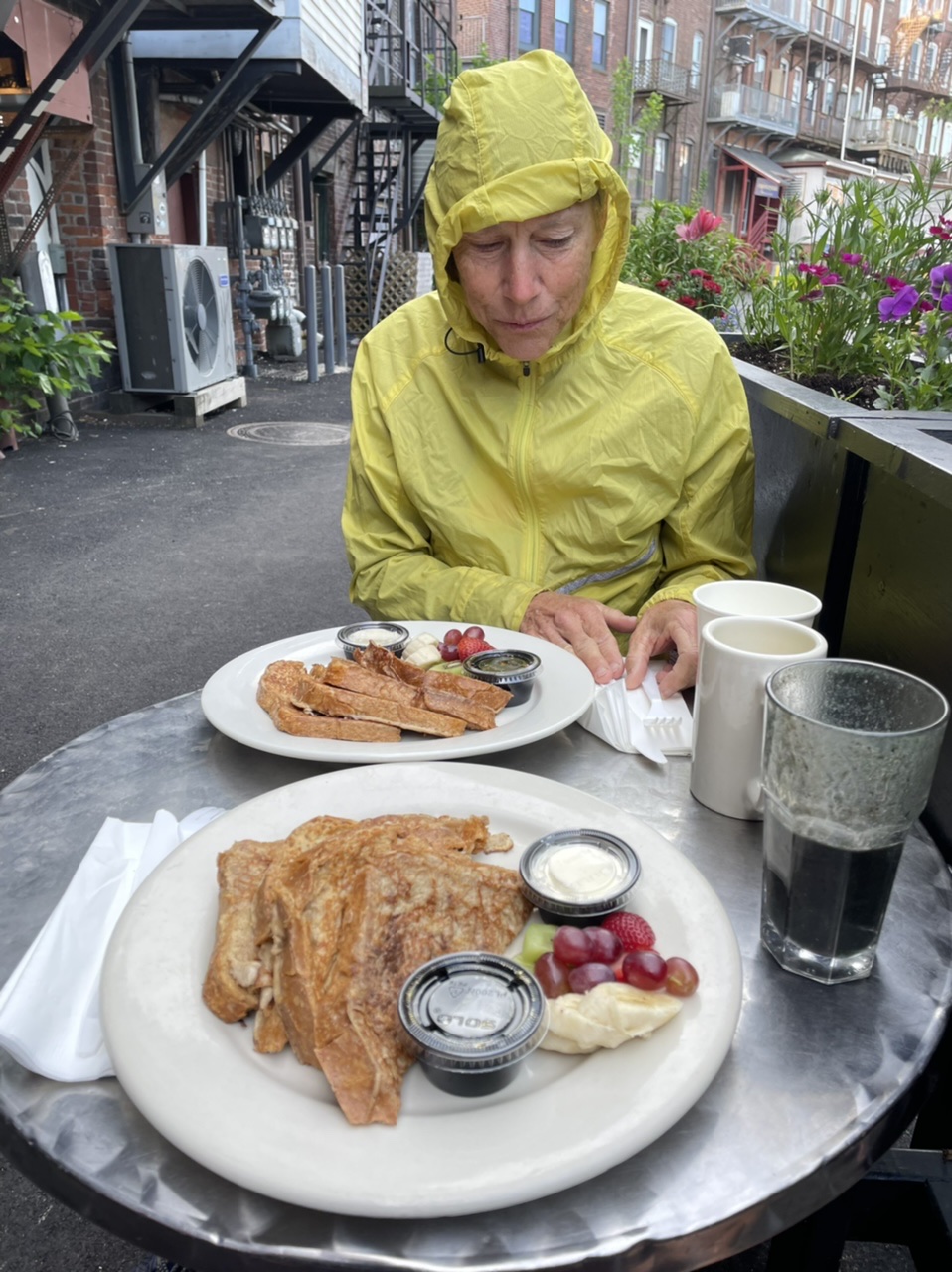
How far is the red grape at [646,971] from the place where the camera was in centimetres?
85

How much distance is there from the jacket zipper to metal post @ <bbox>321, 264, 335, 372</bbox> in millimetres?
10758

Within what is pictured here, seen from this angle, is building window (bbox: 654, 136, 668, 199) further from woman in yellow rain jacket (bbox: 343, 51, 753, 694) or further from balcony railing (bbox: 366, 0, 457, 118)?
woman in yellow rain jacket (bbox: 343, 51, 753, 694)

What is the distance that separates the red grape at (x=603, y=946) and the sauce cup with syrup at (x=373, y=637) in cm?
82

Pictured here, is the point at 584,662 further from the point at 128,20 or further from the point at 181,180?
the point at 181,180

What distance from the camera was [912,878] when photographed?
3.72 ft

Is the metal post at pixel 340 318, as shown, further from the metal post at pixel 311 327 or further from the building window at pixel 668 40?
the building window at pixel 668 40

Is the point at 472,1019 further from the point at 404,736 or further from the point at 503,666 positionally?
the point at 503,666

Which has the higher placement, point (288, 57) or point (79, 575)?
point (288, 57)

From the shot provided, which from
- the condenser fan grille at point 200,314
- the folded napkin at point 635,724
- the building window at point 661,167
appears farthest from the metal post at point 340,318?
the building window at point 661,167

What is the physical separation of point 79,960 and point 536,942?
46 centimetres

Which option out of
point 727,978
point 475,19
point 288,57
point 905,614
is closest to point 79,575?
point 905,614

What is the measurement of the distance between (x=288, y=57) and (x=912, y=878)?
37.3 ft

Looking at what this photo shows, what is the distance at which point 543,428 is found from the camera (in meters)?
2.11

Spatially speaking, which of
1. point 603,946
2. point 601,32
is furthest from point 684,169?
point 603,946
